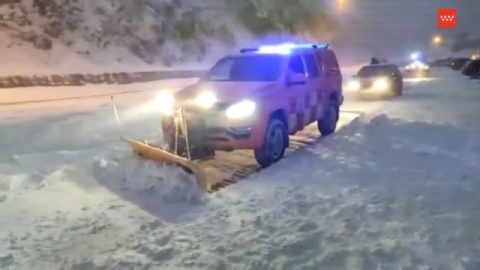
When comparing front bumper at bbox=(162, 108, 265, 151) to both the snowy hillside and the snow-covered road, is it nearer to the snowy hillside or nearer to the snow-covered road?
the snow-covered road

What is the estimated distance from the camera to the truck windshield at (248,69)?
31.4ft

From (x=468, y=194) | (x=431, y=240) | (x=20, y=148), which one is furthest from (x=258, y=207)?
(x=20, y=148)

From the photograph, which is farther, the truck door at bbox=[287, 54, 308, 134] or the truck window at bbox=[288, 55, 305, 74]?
the truck window at bbox=[288, 55, 305, 74]

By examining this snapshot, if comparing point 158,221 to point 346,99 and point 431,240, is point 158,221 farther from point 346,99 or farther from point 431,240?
point 346,99

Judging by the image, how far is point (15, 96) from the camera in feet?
60.6

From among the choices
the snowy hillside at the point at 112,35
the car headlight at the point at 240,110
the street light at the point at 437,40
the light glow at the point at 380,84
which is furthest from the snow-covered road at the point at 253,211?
the street light at the point at 437,40

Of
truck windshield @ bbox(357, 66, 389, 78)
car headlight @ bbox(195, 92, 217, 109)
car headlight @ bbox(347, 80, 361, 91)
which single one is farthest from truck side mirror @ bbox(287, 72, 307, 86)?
truck windshield @ bbox(357, 66, 389, 78)

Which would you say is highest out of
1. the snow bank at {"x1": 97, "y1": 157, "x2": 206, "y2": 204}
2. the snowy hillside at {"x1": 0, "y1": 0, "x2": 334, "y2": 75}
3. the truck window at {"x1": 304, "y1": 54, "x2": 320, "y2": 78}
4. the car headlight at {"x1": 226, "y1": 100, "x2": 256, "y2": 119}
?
the snowy hillside at {"x1": 0, "y1": 0, "x2": 334, "y2": 75}

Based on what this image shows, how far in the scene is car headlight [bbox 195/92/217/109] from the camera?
834 centimetres

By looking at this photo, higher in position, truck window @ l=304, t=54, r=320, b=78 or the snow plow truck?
truck window @ l=304, t=54, r=320, b=78

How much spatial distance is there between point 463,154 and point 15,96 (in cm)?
1496

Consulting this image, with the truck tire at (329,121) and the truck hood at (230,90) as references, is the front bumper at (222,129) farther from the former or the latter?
the truck tire at (329,121)

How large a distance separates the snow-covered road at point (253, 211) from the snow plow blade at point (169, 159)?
14cm

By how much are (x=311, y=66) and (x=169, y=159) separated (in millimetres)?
4683
